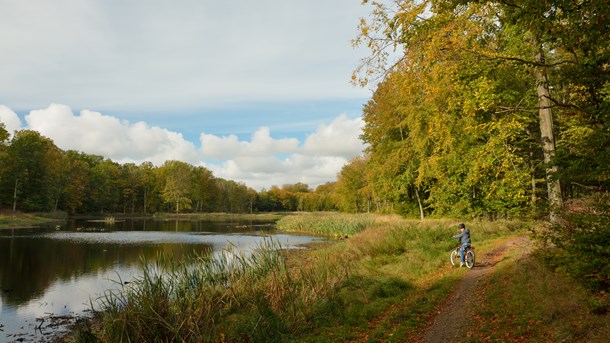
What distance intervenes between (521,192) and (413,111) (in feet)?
51.9

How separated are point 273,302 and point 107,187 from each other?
92.4m

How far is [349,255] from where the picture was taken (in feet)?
61.3

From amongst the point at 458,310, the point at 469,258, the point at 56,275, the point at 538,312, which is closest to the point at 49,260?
the point at 56,275

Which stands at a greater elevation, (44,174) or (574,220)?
(44,174)

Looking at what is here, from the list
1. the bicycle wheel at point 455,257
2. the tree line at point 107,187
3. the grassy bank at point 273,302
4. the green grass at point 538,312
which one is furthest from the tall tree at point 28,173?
the green grass at point 538,312

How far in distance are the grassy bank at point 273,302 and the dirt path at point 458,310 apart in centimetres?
36

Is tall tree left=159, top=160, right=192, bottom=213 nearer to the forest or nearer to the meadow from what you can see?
the forest

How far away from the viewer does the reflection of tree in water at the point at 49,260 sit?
1764 cm

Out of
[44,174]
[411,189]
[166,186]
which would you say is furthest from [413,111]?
[166,186]

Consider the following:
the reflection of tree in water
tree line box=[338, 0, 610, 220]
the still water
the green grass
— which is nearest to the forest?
tree line box=[338, 0, 610, 220]

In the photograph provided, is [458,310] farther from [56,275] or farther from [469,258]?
[56,275]

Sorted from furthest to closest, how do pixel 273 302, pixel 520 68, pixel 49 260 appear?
pixel 49 260 → pixel 273 302 → pixel 520 68

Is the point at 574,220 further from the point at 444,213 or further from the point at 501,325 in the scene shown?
the point at 444,213

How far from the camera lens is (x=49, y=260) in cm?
2442
